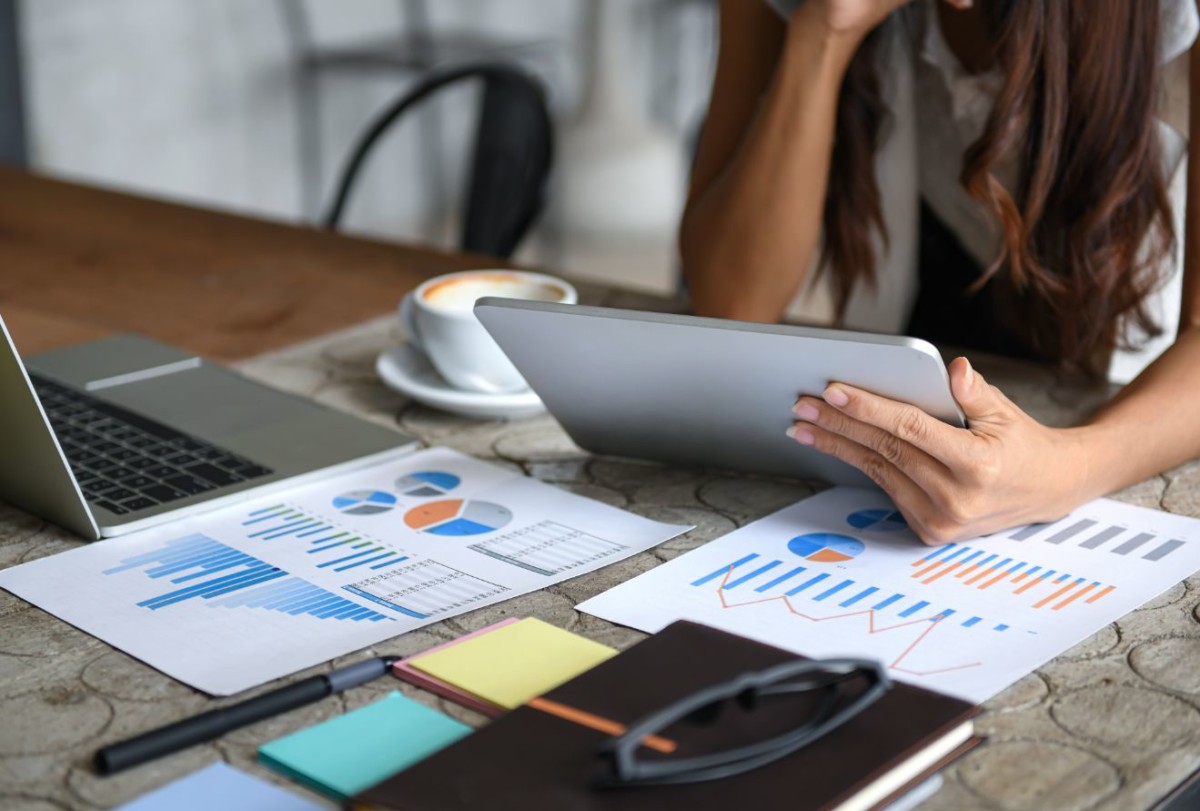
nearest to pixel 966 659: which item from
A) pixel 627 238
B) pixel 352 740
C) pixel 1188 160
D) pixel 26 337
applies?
pixel 352 740

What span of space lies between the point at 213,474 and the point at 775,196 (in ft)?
1.86

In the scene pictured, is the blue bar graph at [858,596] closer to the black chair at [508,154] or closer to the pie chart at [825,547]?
the pie chart at [825,547]

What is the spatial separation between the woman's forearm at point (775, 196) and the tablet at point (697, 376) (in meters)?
0.34

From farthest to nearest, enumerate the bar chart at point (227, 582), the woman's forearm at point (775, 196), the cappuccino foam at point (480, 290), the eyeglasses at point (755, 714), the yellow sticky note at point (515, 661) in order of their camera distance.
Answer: the woman's forearm at point (775, 196), the cappuccino foam at point (480, 290), the bar chart at point (227, 582), the yellow sticky note at point (515, 661), the eyeglasses at point (755, 714)

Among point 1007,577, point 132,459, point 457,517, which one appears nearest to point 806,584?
point 1007,577

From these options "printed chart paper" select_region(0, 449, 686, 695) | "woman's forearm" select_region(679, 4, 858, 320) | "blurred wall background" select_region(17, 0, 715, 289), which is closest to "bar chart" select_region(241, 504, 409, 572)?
"printed chart paper" select_region(0, 449, 686, 695)

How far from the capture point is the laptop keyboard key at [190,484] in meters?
0.88

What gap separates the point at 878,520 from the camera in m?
0.85

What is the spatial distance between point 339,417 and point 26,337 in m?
0.37

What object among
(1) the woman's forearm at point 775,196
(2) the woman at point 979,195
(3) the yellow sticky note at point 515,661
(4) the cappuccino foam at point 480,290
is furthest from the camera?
(1) the woman's forearm at point 775,196

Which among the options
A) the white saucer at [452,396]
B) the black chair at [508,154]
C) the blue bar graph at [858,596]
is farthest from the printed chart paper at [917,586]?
the black chair at [508,154]

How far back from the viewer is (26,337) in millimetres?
1210

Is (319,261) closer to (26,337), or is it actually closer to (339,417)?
(26,337)

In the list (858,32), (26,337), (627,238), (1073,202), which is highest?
(858,32)
